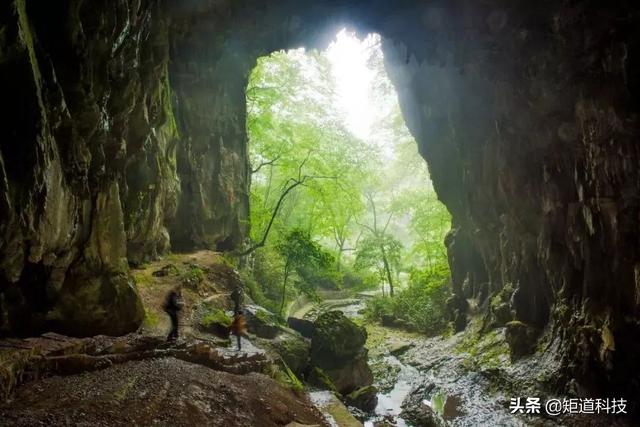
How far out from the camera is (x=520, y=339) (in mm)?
13008

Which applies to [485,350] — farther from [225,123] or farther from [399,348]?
[225,123]

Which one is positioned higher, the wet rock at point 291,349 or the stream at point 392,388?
the wet rock at point 291,349

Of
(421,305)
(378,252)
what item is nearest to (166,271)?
(421,305)

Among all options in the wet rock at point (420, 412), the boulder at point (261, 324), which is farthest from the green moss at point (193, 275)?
the wet rock at point (420, 412)

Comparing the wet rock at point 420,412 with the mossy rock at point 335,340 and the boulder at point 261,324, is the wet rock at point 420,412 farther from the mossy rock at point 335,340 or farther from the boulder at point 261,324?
the boulder at point 261,324

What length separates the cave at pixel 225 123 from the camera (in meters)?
6.84

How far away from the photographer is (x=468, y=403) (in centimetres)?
1239

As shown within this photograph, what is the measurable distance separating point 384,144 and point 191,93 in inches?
713

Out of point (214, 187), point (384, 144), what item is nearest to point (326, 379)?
point (214, 187)

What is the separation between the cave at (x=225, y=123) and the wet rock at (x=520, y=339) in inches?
20.1

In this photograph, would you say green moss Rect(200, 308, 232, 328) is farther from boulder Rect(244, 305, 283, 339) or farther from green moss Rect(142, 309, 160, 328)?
green moss Rect(142, 309, 160, 328)

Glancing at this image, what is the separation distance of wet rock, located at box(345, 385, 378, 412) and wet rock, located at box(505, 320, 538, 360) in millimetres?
4794

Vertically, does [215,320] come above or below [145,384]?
above

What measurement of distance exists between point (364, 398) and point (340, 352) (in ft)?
5.29
